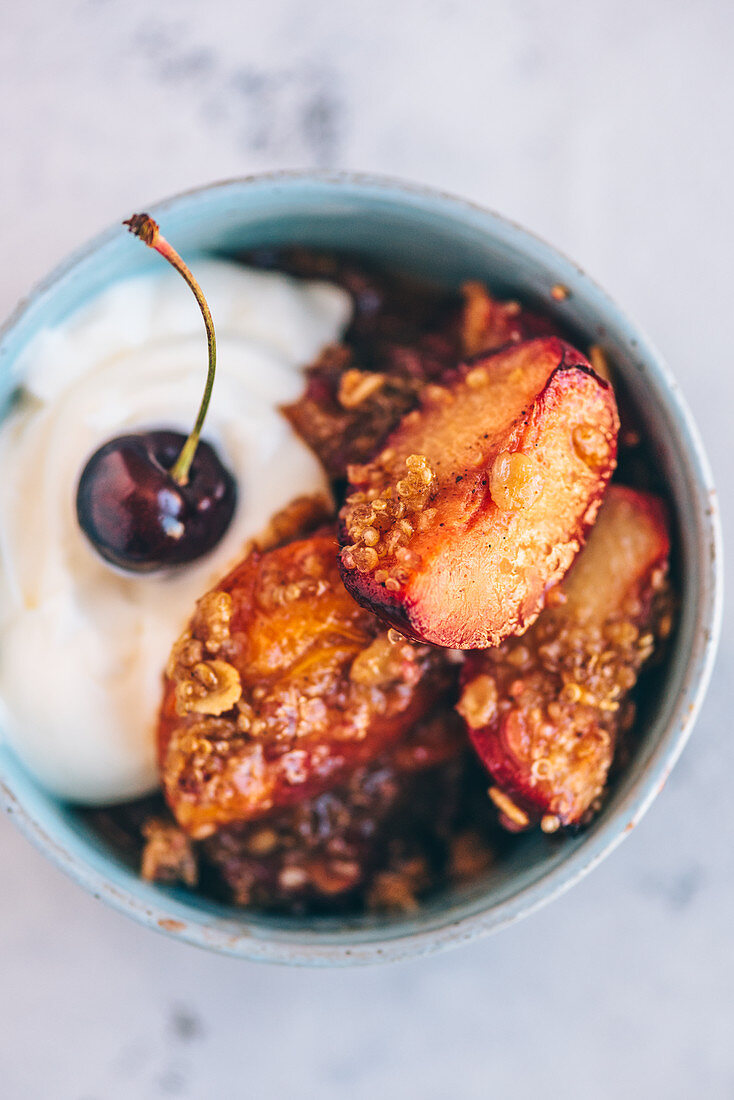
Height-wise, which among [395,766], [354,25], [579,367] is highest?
[354,25]

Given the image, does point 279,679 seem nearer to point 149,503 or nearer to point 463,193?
point 149,503

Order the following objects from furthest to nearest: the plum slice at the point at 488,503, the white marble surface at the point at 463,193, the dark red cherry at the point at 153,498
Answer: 1. the white marble surface at the point at 463,193
2. the dark red cherry at the point at 153,498
3. the plum slice at the point at 488,503

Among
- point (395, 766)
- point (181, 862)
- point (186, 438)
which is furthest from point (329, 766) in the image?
point (186, 438)

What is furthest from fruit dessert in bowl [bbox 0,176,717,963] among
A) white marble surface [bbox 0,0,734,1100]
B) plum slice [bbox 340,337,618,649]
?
white marble surface [bbox 0,0,734,1100]

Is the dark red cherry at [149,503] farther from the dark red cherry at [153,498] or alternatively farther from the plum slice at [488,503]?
the plum slice at [488,503]

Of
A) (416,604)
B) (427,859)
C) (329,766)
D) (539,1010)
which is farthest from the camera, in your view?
(539,1010)

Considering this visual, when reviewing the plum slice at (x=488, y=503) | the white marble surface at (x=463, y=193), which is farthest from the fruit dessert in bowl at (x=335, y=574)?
the white marble surface at (x=463, y=193)

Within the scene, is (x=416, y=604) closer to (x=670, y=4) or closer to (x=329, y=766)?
(x=329, y=766)

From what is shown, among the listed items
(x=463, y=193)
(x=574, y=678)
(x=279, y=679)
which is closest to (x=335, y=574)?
(x=279, y=679)
